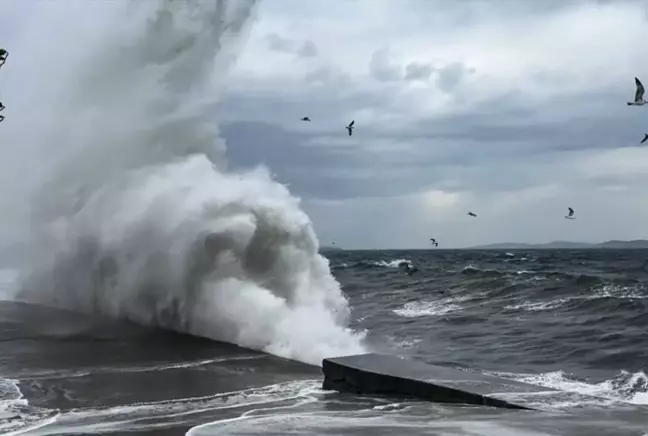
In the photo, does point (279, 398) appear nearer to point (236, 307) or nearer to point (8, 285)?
point (236, 307)

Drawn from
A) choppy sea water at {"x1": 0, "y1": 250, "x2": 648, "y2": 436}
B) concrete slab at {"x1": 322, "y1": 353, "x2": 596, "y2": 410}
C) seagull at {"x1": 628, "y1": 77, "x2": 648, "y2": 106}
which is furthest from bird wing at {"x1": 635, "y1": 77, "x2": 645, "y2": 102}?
concrete slab at {"x1": 322, "y1": 353, "x2": 596, "y2": 410}

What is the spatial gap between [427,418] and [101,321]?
1281cm

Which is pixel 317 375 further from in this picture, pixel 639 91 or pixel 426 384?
pixel 639 91

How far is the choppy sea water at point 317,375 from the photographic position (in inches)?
283

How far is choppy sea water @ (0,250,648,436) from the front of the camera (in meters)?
7.20

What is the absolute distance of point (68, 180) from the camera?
928 inches

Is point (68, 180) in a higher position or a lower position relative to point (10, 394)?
higher

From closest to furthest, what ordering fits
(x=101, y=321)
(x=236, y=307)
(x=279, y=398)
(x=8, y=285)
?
1. (x=279, y=398)
2. (x=236, y=307)
3. (x=101, y=321)
4. (x=8, y=285)

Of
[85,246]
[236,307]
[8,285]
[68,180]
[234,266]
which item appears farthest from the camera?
[8,285]

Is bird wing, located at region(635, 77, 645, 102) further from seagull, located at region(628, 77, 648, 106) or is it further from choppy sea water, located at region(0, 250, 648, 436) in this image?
choppy sea water, located at region(0, 250, 648, 436)

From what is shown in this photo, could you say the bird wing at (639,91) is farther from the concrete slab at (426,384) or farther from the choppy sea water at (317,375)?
the concrete slab at (426,384)

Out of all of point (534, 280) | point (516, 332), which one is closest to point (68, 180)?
point (516, 332)

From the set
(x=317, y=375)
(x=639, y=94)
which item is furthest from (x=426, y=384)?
(x=639, y=94)

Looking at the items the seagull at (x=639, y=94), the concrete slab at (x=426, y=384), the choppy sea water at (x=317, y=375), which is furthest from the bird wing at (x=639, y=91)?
the concrete slab at (x=426, y=384)
